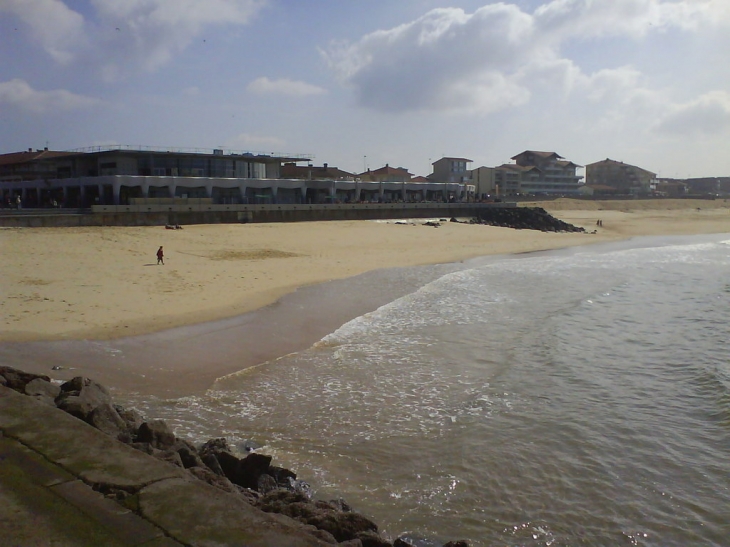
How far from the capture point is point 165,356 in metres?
10.8

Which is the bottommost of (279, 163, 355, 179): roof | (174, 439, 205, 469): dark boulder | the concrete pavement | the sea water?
the sea water

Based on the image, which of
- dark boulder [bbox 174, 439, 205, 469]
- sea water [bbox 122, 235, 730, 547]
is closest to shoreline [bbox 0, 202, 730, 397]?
sea water [bbox 122, 235, 730, 547]

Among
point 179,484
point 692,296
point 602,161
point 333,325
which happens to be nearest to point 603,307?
point 692,296

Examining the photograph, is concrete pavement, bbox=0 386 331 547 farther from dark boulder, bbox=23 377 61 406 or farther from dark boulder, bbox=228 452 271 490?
dark boulder, bbox=23 377 61 406

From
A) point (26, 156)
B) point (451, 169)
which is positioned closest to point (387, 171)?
point (451, 169)

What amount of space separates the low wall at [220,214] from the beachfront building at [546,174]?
169ft

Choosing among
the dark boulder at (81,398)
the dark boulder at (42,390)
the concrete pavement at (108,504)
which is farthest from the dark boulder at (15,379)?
the concrete pavement at (108,504)

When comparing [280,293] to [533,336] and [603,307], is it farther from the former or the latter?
[603,307]

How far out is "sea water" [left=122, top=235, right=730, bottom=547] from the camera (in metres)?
6.02

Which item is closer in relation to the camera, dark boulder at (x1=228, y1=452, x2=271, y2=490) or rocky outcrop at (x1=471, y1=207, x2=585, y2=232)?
dark boulder at (x1=228, y1=452, x2=271, y2=490)

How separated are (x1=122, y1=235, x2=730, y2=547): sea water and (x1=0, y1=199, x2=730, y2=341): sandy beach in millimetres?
4525

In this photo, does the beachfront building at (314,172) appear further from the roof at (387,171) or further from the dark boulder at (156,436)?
the dark boulder at (156,436)

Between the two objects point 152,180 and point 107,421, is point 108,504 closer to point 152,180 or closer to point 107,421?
point 107,421

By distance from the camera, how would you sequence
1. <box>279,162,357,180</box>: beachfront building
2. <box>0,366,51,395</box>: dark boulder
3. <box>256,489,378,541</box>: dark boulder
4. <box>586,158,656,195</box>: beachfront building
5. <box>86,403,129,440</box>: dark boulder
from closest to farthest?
<box>256,489,378,541</box>: dark boulder
<box>86,403,129,440</box>: dark boulder
<box>0,366,51,395</box>: dark boulder
<box>279,162,357,180</box>: beachfront building
<box>586,158,656,195</box>: beachfront building
